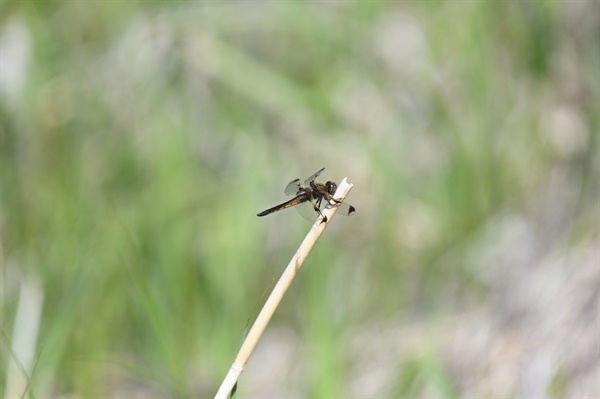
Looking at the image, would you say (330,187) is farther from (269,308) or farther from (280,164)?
(280,164)

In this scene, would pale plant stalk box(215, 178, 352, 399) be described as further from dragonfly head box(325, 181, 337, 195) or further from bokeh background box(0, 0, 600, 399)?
bokeh background box(0, 0, 600, 399)

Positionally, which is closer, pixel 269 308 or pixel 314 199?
pixel 269 308

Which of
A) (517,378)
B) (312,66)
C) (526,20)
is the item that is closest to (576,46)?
(526,20)

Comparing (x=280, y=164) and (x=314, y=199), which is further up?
(x=280, y=164)

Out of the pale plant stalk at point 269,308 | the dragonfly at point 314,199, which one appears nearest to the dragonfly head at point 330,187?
the dragonfly at point 314,199

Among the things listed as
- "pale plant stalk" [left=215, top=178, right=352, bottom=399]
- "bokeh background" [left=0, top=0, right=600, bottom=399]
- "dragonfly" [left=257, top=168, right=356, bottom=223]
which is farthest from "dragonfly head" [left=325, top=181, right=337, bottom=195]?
"bokeh background" [left=0, top=0, right=600, bottom=399]

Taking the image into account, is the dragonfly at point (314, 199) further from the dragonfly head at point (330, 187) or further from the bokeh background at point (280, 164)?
the bokeh background at point (280, 164)

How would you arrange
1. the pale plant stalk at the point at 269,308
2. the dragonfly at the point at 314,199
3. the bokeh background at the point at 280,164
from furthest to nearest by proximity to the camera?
the bokeh background at the point at 280,164 → the dragonfly at the point at 314,199 → the pale plant stalk at the point at 269,308

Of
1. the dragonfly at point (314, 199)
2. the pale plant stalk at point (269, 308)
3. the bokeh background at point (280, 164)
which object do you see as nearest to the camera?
the pale plant stalk at point (269, 308)

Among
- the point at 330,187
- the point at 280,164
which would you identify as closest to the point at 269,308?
the point at 330,187
